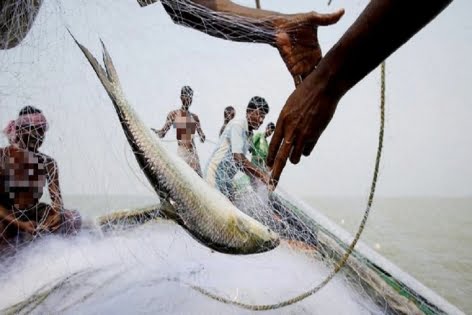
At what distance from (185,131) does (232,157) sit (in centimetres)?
65

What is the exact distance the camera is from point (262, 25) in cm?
220

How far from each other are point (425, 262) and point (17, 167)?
39.7 ft

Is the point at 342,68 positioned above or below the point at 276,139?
above

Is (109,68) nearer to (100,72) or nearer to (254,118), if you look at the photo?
(100,72)

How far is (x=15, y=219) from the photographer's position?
2984mm

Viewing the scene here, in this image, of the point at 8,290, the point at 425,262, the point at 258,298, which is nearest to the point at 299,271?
the point at 258,298

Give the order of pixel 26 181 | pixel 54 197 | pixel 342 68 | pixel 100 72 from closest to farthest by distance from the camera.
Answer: pixel 342 68 → pixel 100 72 → pixel 26 181 → pixel 54 197

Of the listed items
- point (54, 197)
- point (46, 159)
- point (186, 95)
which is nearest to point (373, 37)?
point (186, 95)

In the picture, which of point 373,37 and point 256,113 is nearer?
point 373,37

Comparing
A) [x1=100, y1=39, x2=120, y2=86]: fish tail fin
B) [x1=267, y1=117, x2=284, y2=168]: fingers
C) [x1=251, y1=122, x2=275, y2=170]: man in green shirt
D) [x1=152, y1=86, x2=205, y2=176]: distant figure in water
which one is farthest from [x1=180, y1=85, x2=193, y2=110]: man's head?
[x1=267, y1=117, x2=284, y2=168]: fingers

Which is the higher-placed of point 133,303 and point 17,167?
point 17,167

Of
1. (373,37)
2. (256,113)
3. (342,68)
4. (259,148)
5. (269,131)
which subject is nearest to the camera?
(373,37)

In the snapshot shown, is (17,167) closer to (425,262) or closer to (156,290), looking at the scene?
(156,290)

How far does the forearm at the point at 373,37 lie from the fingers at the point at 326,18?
26.7 inches
